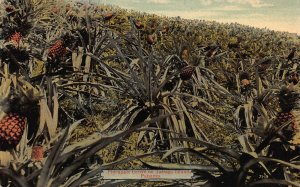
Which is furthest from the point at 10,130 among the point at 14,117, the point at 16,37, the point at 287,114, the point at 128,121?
the point at 128,121

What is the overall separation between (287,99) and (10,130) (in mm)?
1458

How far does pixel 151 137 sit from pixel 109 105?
967 mm

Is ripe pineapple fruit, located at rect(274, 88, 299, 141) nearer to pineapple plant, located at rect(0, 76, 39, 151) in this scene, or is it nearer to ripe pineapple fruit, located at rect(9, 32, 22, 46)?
pineapple plant, located at rect(0, 76, 39, 151)

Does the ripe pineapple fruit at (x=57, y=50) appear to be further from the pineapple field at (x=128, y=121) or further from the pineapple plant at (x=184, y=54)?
the pineapple plant at (x=184, y=54)

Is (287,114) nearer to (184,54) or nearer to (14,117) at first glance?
(14,117)

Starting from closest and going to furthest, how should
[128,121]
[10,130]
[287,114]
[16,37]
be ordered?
[10,130] < [287,114] < [16,37] < [128,121]

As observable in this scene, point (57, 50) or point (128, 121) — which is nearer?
point (57, 50)

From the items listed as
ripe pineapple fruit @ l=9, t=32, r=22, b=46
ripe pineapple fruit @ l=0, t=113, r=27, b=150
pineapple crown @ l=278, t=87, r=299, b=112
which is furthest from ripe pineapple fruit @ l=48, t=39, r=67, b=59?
pineapple crown @ l=278, t=87, r=299, b=112

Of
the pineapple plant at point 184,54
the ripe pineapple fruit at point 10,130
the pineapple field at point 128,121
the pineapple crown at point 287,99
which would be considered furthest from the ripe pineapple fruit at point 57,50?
the pineapple plant at point 184,54

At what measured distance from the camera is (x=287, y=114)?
2377 millimetres

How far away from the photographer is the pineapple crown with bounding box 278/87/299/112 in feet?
7.81

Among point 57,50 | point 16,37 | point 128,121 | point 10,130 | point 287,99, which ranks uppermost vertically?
point 16,37

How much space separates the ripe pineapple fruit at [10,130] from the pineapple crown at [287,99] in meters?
1.39

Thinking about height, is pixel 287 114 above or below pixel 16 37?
below
